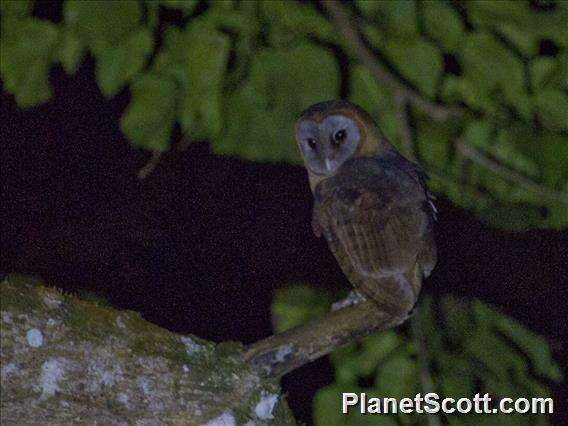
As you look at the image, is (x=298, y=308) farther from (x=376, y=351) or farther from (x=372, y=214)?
(x=372, y=214)

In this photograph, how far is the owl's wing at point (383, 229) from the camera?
1.08m

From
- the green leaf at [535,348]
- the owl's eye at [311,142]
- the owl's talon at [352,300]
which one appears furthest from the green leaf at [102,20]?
the green leaf at [535,348]

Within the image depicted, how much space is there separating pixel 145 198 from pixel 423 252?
1.33 meters

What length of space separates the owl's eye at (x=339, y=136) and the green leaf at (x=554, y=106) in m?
0.37

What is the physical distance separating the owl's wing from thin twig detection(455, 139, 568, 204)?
1.19 feet

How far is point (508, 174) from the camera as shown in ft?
4.78

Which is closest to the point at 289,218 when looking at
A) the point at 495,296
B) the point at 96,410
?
the point at 495,296

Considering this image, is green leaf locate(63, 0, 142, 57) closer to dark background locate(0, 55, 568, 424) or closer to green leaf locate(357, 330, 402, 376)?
green leaf locate(357, 330, 402, 376)

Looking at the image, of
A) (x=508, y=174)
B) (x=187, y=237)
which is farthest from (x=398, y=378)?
(x=187, y=237)

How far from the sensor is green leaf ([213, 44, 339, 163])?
4.33 ft

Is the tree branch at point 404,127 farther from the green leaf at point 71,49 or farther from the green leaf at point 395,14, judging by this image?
the green leaf at point 71,49

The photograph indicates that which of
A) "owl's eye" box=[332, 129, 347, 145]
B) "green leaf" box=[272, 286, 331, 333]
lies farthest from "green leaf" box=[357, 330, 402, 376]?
"owl's eye" box=[332, 129, 347, 145]

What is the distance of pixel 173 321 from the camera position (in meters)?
2.11

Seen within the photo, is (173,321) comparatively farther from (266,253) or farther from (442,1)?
(442,1)
